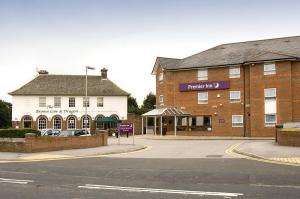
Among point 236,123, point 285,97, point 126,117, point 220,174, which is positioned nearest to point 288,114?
point 285,97

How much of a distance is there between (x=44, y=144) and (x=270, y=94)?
28.2m

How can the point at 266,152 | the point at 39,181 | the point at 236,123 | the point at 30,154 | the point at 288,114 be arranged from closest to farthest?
1. the point at 39,181
2. the point at 266,152
3. the point at 30,154
4. the point at 288,114
5. the point at 236,123

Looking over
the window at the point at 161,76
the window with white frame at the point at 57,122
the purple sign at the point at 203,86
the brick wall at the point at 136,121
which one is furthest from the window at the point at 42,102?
the purple sign at the point at 203,86

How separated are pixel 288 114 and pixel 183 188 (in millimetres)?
38574

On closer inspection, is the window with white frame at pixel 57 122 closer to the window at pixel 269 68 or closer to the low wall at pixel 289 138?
the window at pixel 269 68

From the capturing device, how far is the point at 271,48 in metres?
53.2

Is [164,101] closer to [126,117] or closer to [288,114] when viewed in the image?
[126,117]

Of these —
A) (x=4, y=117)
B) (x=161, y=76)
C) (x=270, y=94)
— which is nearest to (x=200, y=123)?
(x=161, y=76)

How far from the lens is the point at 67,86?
218 ft

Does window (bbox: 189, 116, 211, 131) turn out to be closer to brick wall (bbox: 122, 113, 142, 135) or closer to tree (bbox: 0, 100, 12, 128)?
brick wall (bbox: 122, 113, 142, 135)

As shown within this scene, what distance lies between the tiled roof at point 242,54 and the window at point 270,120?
5.91 metres

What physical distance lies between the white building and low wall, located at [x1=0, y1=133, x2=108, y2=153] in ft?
102

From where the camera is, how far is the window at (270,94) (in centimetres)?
4988

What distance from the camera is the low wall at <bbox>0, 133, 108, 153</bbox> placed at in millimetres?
28812
